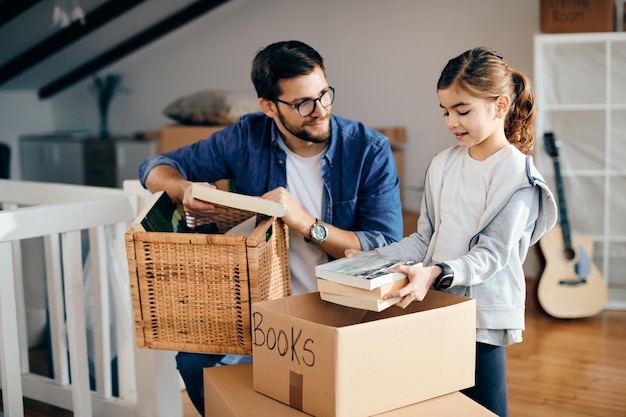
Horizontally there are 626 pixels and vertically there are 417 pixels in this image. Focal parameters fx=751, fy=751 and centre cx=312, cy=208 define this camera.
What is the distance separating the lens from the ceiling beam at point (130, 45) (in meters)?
4.70

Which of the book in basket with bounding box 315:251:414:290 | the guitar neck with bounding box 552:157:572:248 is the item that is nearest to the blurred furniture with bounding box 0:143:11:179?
the guitar neck with bounding box 552:157:572:248

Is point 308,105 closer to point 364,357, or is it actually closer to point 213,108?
point 364,357

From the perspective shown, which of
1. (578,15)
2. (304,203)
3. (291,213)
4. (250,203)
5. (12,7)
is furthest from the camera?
(12,7)

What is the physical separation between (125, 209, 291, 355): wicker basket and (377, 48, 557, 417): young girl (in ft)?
0.92

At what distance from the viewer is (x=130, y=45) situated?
500 centimetres

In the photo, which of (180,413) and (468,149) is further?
(180,413)

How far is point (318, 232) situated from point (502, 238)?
0.45 m

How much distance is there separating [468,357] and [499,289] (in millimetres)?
154

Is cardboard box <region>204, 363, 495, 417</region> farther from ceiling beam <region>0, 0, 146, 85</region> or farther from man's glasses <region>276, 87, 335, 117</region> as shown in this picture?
ceiling beam <region>0, 0, 146, 85</region>

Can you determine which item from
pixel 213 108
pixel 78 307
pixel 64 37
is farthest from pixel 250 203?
pixel 64 37

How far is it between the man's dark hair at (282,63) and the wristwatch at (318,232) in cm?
33

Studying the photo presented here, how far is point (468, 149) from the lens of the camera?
4.77 ft

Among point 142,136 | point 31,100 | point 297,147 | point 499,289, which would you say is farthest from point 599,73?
point 31,100

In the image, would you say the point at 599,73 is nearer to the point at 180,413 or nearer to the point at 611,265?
the point at 611,265
